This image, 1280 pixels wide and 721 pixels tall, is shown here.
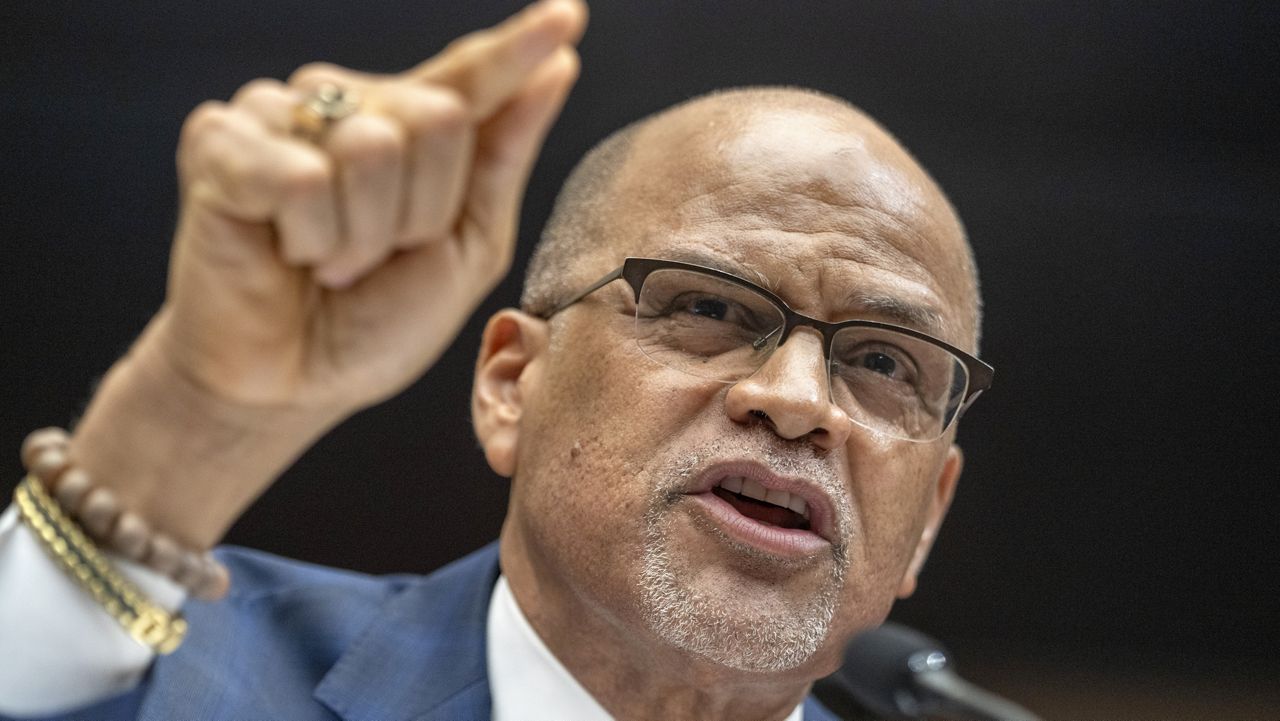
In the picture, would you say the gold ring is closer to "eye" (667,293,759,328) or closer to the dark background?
"eye" (667,293,759,328)

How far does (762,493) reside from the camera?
1.85 m

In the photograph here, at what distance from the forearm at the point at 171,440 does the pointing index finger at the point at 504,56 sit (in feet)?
1.41

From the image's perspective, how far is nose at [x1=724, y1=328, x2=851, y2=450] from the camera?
178 centimetres

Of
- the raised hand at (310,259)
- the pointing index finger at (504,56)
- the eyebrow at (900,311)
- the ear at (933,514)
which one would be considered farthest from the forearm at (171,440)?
the ear at (933,514)

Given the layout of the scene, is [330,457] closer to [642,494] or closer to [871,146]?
[642,494]

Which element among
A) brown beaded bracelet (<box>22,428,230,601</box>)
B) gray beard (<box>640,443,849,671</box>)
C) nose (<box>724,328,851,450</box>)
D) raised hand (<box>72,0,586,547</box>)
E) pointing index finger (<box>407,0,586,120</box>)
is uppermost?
pointing index finger (<box>407,0,586,120</box>)

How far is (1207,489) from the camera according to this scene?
3.11 m

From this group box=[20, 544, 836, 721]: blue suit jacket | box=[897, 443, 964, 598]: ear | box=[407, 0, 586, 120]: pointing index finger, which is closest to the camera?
box=[407, 0, 586, 120]: pointing index finger

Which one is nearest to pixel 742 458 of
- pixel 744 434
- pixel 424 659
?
pixel 744 434

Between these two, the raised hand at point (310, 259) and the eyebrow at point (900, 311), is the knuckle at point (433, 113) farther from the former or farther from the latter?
the eyebrow at point (900, 311)

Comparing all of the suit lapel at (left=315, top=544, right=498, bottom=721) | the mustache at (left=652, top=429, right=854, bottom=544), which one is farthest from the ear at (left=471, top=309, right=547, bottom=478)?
the mustache at (left=652, top=429, right=854, bottom=544)

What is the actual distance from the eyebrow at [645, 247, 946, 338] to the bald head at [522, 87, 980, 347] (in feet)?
0.24

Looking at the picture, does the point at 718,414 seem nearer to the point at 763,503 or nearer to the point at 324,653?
the point at 763,503

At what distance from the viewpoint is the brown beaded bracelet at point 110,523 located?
1303mm
